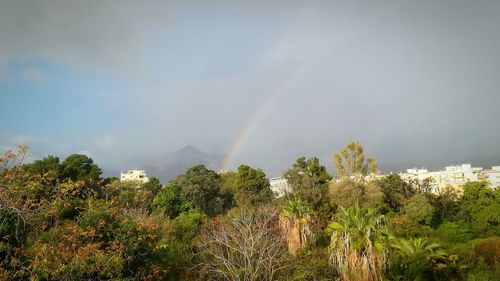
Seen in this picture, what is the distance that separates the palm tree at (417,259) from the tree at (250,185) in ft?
80.5

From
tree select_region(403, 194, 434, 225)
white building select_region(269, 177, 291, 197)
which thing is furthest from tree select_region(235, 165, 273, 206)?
tree select_region(403, 194, 434, 225)

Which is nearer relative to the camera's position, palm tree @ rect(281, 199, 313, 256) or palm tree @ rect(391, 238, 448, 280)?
palm tree @ rect(391, 238, 448, 280)

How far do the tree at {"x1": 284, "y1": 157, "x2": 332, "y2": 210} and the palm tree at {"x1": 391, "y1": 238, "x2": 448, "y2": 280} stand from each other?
1828 centimetres

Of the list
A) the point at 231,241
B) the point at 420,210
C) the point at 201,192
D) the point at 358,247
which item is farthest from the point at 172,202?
the point at 358,247

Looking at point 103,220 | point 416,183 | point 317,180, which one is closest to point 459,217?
point 416,183

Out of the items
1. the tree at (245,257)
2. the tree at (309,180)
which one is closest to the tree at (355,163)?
the tree at (309,180)

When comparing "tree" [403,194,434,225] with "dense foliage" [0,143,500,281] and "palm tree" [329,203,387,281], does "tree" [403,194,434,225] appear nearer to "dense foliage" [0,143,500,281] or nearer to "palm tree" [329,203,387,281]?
"dense foliage" [0,143,500,281]

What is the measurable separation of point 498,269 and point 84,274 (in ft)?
60.2

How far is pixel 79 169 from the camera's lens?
41.7 meters

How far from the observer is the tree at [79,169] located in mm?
39125

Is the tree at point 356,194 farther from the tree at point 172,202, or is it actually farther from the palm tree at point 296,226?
the palm tree at point 296,226

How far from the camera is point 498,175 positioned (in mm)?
86500

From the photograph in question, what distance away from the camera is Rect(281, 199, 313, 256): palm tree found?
786 inches

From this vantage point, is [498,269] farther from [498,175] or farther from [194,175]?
[498,175]
